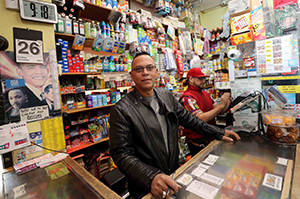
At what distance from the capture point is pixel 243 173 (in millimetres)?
972

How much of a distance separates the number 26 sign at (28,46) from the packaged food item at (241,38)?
245 cm

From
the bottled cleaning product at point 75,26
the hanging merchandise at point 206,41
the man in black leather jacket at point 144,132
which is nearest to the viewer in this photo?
the man in black leather jacket at point 144,132

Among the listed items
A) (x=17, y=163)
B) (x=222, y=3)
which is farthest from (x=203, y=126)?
(x=222, y=3)

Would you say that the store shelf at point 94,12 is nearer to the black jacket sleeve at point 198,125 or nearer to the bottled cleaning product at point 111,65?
the bottled cleaning product at point 111,65

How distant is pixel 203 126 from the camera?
155 centimetres

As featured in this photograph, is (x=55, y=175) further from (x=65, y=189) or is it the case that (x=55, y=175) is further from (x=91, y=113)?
(x=91, y=113)

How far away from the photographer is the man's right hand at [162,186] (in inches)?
31.9

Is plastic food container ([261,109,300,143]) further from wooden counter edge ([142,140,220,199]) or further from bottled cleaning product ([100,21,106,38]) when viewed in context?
bottled cleaning product ([100,21,106,38])

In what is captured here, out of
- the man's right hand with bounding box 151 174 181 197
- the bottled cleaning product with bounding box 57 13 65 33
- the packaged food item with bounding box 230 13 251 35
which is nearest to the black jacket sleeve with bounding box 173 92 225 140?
the man's right hand with bounding box 151 174 181 197

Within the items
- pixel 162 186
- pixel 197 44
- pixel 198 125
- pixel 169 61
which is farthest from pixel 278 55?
pixel 197 44

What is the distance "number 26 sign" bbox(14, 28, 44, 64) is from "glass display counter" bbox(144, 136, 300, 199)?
4.96ft

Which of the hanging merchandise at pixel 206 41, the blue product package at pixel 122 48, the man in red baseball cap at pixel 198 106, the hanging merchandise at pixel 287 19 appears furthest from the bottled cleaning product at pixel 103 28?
the hanging merchandise at pixel 206 41

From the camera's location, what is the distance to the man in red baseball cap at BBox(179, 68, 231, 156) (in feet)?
6.60

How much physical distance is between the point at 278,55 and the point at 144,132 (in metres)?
1.97
